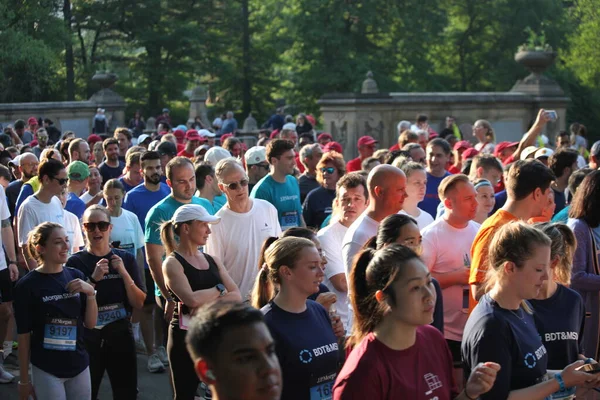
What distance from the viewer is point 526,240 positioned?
A: 5184 mm

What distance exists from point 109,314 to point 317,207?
3.37 m

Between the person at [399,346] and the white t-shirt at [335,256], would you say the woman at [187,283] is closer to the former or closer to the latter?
the white t-shirt at [335,256]

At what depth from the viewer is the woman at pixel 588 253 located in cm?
722

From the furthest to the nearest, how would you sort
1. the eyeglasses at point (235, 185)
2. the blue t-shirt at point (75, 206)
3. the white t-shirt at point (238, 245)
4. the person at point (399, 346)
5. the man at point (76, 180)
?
the man at point (76, 180) → the blue t-shirt at point (75, 206) → the eyeglasses at point (235, 185) → the white t-shirt at point (238, 245) → the person at point (399, 346)

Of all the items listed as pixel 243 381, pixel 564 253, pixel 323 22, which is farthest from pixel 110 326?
pixel 323 22

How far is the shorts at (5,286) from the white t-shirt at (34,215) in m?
0.42

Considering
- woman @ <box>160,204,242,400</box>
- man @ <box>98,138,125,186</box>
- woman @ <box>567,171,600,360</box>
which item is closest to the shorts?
woman @ <box>160,204,242,400</box>

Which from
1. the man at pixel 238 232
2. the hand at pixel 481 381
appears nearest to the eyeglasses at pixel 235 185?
the man at pixel 238 232

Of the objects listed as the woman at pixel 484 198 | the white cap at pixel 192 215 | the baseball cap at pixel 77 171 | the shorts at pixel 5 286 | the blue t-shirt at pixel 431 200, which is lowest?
the shorts at pixel 5 286

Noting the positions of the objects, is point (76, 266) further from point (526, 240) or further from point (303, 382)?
point (526, 240)

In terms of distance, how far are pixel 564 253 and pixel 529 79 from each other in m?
19.2

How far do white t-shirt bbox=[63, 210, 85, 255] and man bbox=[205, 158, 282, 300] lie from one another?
1.82 meters

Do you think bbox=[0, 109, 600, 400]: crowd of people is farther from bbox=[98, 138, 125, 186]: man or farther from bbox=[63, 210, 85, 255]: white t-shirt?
bbox=[98, 138, 125, 186]: man

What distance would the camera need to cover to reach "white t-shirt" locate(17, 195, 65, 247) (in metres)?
9.38
